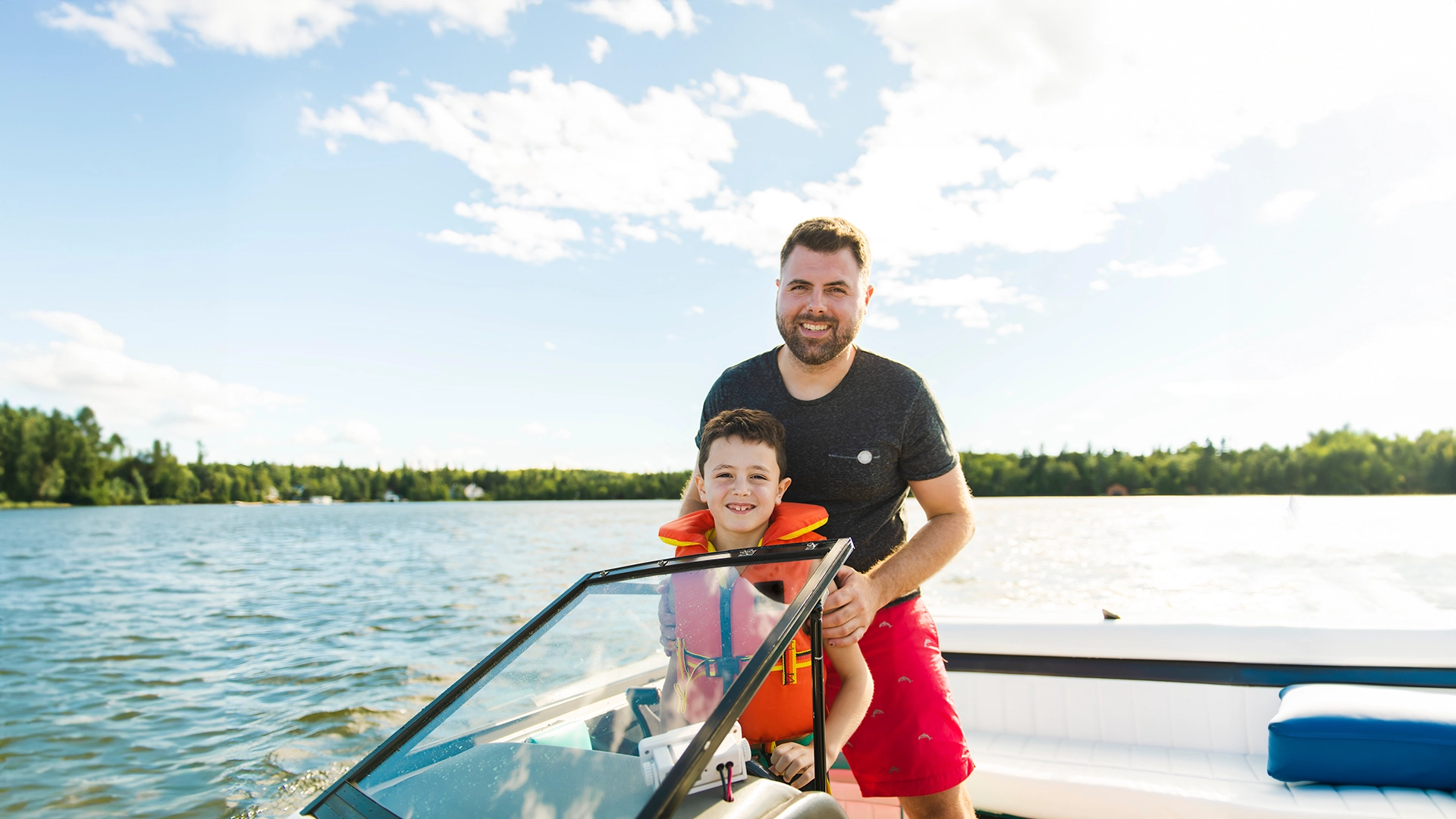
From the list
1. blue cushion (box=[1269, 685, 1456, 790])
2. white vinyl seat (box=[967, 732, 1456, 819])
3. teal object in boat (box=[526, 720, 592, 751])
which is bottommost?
white vinyl seat (box=[967, 732, 1456, 819])

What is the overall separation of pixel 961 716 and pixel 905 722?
185 cm

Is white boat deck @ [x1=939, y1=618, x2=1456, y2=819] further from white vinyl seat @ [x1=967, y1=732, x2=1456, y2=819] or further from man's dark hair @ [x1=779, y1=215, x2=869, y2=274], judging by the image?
man's dark hair @ [x1=779, y1=215, x2=869, y2=274]

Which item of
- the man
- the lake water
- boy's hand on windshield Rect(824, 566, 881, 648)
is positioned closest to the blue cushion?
the lake water

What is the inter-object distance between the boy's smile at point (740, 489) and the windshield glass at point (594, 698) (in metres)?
0.36

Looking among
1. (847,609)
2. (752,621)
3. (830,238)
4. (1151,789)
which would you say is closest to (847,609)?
(847,609)

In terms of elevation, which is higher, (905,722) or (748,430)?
(748,430)

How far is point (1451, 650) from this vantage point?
291 centimetres

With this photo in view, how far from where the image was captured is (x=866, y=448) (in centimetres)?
221

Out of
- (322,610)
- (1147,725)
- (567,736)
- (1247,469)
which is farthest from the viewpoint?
(1247,469)

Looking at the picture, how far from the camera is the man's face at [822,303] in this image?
218 cm

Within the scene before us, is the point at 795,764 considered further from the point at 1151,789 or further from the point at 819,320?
the point at 1151,789

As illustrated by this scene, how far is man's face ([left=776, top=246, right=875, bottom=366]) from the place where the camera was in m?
2.18

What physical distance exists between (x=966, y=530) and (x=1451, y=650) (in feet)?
7.09

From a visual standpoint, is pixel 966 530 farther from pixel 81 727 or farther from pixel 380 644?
pixel 380 644
